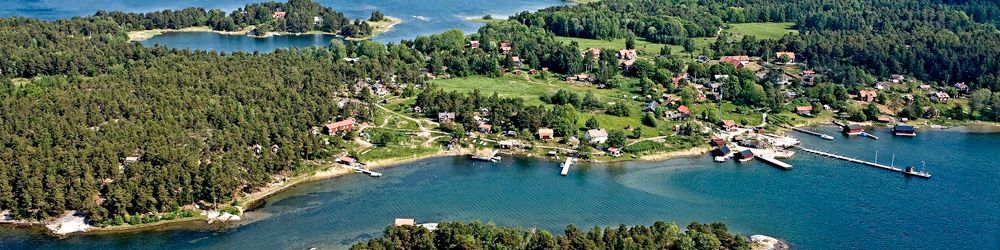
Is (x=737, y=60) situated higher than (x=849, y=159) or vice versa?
(x=737, y=60)

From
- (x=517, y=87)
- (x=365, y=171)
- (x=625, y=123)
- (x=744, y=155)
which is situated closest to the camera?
(x=365, y=171)

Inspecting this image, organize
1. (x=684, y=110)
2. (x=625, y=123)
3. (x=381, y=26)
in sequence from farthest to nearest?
1. (x=381, y=26)
2. (x=684, y=110)
3. (x=625, y=123)

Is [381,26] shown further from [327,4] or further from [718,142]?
[718,142]

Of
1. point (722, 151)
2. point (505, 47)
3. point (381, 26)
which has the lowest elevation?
point (722, 151)

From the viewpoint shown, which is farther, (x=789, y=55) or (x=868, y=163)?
(x=789, y=55)

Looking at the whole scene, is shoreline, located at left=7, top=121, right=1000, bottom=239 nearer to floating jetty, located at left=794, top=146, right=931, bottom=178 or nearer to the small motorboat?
the small motorboat

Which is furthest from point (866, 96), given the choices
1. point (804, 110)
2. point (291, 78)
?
point (291, 78)

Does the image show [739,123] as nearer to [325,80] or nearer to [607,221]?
[607,221]
